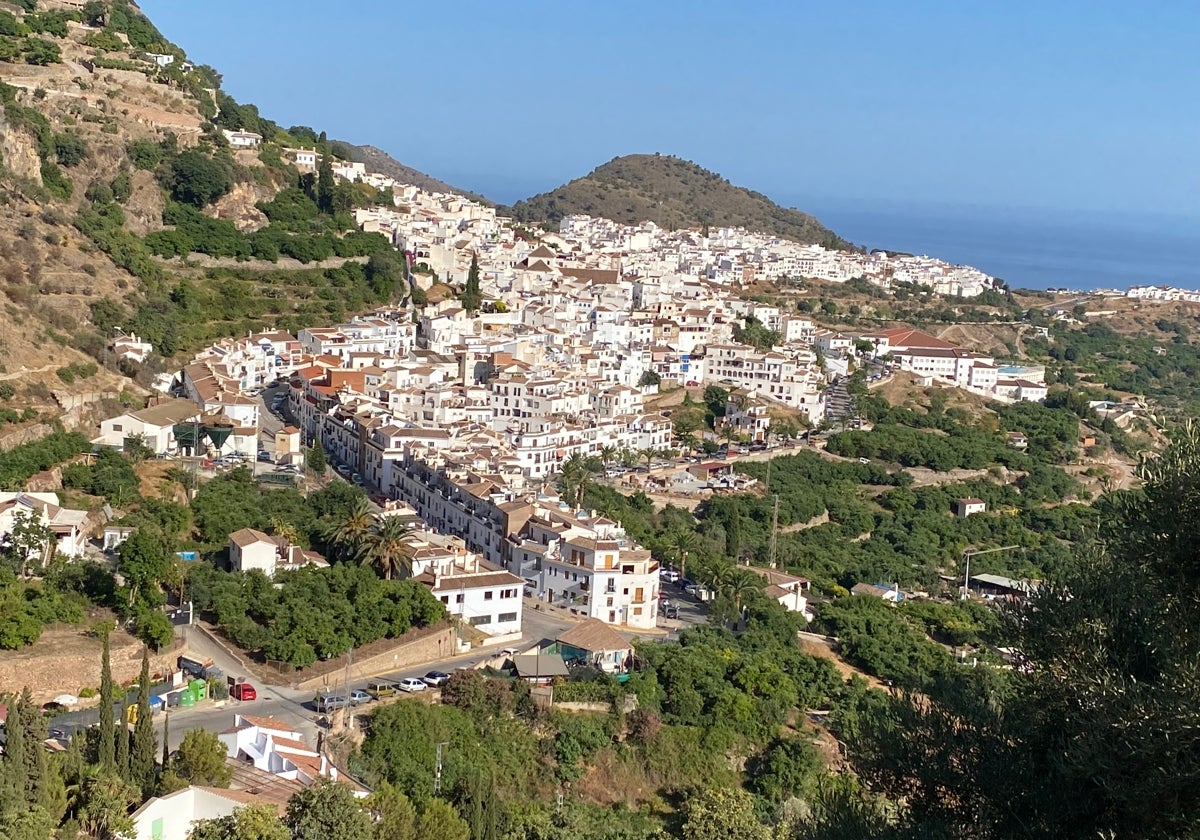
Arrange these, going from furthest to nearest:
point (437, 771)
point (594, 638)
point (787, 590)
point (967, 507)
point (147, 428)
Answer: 1. point (967, 507)
2. point (787, 590)
3. point (147, 428)
4. point (594, 638)
5. point (437, 771)

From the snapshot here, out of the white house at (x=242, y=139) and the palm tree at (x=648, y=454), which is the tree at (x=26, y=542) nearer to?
the palm tree at (x=648, y=454)

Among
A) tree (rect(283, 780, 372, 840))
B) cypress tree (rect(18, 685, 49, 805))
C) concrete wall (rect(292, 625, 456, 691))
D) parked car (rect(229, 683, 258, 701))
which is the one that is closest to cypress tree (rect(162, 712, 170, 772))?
parked car (rect(229, 683, 258, 701))

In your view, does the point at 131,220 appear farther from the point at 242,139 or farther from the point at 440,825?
the point at 440,825

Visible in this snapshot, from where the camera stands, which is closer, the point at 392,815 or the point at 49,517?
the point at 392,815

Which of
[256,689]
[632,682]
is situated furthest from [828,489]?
[256,689]

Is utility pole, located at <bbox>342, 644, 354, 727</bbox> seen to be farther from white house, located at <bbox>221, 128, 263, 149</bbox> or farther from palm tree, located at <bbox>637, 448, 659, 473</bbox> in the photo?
white house, located at <bbox>221, 128, 263, 149</bbox>

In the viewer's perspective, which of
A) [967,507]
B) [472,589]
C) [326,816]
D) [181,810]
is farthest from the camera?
[967,507]

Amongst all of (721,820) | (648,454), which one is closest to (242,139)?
(648,454)

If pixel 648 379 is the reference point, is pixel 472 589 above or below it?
below
